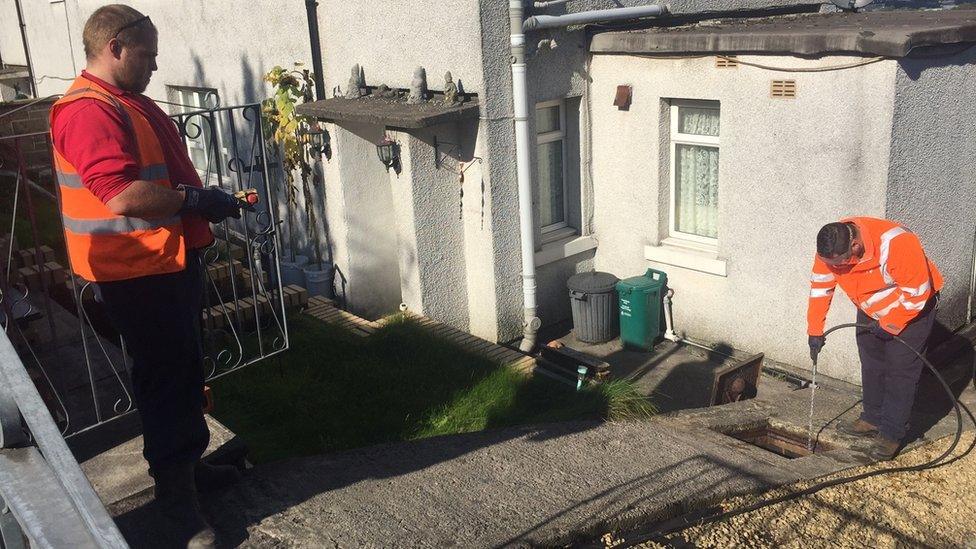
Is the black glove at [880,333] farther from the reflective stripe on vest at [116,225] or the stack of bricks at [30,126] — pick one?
the stack of bricks at [30,126]

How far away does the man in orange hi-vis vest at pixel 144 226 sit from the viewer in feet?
10.8

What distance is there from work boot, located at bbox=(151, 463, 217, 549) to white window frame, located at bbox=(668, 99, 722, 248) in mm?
6199

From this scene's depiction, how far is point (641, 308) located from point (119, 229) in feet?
20.7

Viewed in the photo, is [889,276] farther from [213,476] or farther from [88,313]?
[88,313]

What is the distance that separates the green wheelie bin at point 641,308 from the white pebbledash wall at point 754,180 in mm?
233

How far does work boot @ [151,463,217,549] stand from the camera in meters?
3.63

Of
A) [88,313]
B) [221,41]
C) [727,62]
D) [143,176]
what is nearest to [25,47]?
[221,41]

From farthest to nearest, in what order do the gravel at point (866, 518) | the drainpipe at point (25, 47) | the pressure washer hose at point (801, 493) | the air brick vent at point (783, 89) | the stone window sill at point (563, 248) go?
the drainpipe at point (25, 47) → the stone window sill at point (563, 248) → the air brick vent at point (783, 89) → the gravel at point (866, 518) → the pressure washer hose at point (801, 493)

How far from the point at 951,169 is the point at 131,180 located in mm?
7377

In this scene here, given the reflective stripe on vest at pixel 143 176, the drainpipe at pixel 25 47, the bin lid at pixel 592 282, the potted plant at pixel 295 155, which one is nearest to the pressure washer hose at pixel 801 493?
the reflective stripe on vest at pixel 143 176

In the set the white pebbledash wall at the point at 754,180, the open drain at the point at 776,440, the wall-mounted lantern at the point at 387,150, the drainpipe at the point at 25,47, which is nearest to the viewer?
the open drain at the point at 776,440

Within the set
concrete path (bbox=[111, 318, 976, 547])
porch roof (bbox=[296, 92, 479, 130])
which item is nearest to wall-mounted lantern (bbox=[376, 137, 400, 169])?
porch roof (bbox=[296, 92, 479, 130])

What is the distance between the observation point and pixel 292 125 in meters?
9.71

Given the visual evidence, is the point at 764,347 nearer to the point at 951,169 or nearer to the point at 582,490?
the point at 951,169
